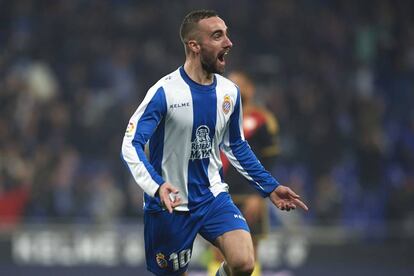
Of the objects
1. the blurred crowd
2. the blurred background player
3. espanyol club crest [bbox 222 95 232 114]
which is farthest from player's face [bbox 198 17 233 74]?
the blurred crowd

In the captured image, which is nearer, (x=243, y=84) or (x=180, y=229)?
(x=180, y=229)

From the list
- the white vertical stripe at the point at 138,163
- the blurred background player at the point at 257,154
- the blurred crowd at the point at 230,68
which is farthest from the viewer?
the blurred crowd at the point at 230,68

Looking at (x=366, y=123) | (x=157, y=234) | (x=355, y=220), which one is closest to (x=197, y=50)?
(x=157, y=234)

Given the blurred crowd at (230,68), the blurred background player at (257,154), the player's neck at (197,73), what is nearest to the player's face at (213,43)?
the player's neck at (197,73)

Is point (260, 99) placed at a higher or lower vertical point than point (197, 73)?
lower

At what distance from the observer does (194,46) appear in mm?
5941

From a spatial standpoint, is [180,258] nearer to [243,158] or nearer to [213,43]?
[243,158]

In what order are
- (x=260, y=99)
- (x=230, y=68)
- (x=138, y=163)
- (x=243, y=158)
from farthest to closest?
1. (x=230, y=68)
2. (x=260, y=99)
3. (x=243, y=158)
4. (x=138, y=163)

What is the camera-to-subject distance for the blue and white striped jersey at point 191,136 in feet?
19.0

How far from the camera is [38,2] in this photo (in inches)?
564

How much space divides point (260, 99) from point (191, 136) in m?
7.24

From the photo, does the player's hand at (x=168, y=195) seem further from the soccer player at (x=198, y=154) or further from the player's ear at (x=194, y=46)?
the player's ear at (x=194, y=46)

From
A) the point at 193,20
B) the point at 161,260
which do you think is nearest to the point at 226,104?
the point at 193,20

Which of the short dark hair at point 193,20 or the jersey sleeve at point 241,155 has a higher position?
the short dark hair at point 193,20
